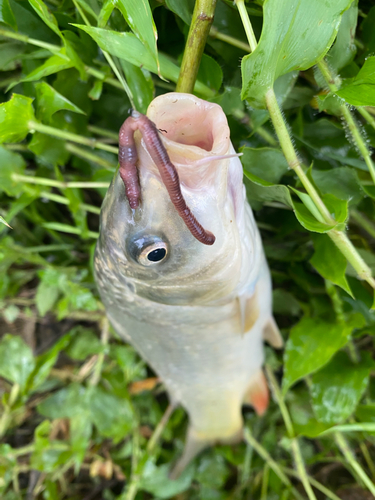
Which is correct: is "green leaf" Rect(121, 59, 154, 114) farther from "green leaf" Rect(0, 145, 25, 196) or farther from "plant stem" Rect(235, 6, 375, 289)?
"green leaf" Rect(0, 145, 25, 196)

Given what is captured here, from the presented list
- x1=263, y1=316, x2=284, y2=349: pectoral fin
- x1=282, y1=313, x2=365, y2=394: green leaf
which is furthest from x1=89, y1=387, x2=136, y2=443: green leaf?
x1=282, y1=313, x2=365, y2=394: green leaf

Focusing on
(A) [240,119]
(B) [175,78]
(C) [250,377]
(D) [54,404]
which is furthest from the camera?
(D) [54,404]

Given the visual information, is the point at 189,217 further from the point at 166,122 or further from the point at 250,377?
the point at 250,377

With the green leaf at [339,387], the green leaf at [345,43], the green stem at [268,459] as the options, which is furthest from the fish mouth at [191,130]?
the green stem at [268,459]

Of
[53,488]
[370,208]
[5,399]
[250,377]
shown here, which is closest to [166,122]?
[370,208]

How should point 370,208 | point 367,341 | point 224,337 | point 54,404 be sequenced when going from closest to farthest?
point 370,208
point 224,337
point 367,341
point 54,404

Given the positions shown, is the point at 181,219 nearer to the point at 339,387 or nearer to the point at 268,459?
the point at 339,387

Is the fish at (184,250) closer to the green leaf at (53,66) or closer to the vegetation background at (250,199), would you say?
the vegetation background at (250,199)
